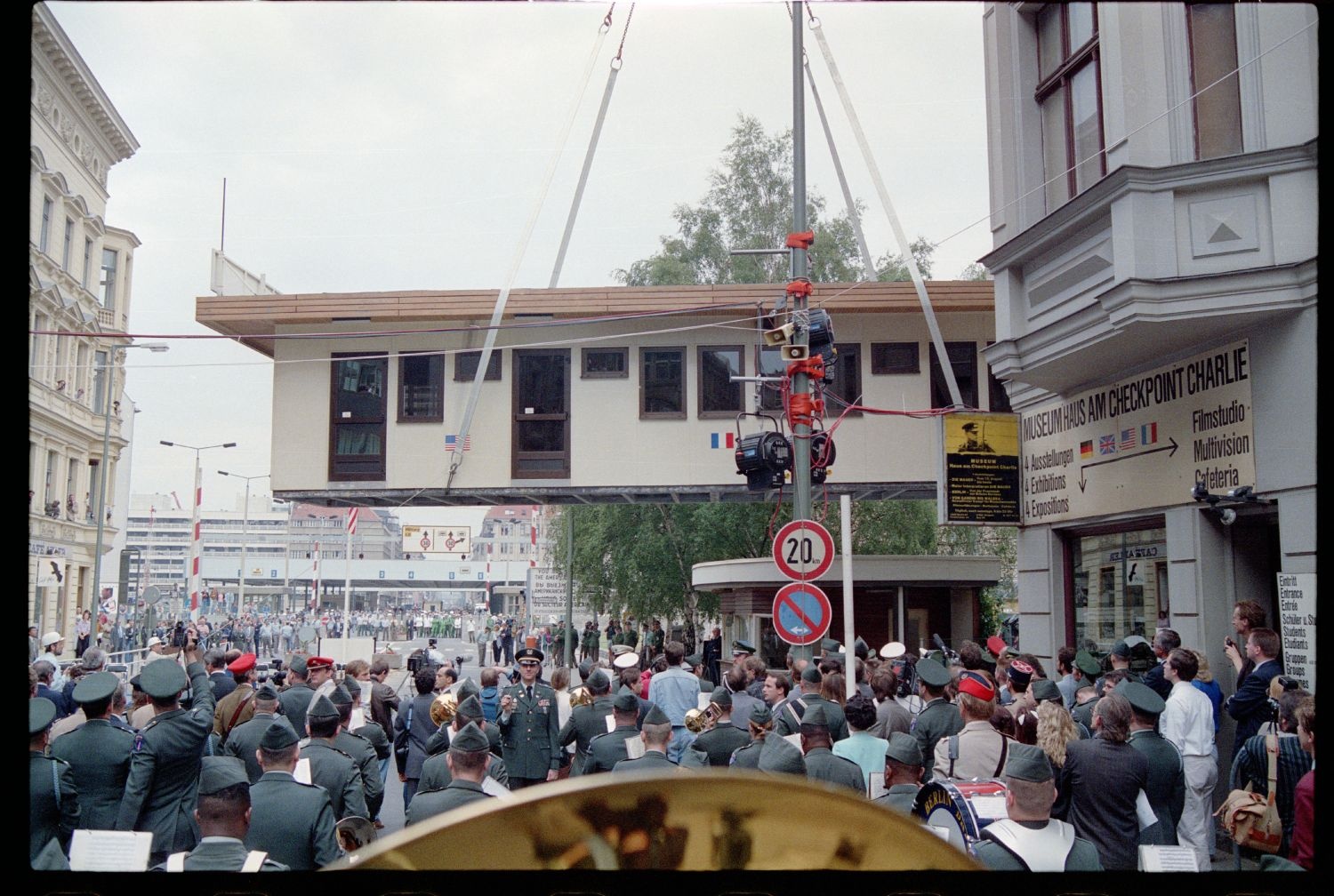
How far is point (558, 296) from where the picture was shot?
17953mm

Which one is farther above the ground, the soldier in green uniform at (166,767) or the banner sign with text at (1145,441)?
the banner sign with text at (1145,441)

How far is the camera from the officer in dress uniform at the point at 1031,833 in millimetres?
3156

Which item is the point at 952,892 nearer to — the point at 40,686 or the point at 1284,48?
the point at 1284,48

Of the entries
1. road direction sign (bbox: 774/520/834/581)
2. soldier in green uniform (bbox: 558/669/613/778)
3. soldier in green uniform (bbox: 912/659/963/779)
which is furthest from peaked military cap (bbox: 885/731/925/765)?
road direction sign (bbox: 774/520/834/581)

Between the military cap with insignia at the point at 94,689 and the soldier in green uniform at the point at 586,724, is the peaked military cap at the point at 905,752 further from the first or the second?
the military cap with insignia at the point at 94,689

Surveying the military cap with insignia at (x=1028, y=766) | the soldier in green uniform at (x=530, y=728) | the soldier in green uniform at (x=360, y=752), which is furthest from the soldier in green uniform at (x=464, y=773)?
the soldier in green uniform at (x=530, y=728)

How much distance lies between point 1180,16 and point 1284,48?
0.73 metres

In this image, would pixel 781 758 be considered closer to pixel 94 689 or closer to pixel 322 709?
pixel 322 709

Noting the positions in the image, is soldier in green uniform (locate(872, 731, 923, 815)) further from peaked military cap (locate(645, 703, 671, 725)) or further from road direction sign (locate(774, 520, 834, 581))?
road direction sign (locate(774, 520, 834, 581))

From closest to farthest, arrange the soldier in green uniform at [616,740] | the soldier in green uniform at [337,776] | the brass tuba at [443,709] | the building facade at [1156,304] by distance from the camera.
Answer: the soldier in green uniform at [337,776] → the soldier in green uniform at [616,740] → the building facade at [1156,304] → the brass tuba at [443,709]

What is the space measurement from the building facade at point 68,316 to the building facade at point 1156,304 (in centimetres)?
546

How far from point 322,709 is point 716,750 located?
98.9 inches

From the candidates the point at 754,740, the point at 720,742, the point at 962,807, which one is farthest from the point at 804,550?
the point at 962,807

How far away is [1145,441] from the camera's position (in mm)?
10273
